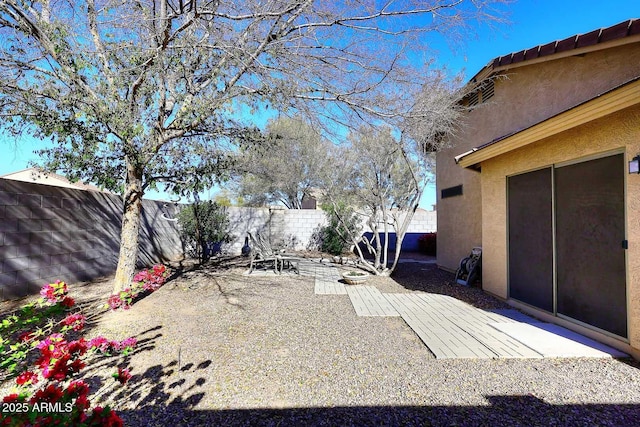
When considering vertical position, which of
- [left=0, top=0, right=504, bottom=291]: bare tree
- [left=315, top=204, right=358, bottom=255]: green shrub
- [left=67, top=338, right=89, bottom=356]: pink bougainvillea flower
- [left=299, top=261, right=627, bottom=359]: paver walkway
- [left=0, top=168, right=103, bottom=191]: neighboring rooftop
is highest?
[left=0, top=0, right=504, bottom=291]: bare tree

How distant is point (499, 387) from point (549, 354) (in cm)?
102

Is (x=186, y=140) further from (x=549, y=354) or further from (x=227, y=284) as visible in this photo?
(x=549, y=354)

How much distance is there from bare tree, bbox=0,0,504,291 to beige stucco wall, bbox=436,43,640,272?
202 cm

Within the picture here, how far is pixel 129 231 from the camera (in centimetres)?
511

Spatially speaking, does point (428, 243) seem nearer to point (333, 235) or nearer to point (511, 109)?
point (333, 235)

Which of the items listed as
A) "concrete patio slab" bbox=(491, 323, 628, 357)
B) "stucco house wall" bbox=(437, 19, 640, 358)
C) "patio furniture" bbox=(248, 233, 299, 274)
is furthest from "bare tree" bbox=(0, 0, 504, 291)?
"patio furniture" bbox=(248, 233, 299, 274)

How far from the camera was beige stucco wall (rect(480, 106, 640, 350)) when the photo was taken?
3096 millimetres

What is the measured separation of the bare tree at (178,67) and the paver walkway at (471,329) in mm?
3002

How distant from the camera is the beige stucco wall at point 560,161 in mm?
3096

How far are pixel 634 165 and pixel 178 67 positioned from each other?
541 centimetres

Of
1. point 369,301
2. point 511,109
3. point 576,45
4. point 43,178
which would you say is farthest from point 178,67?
point 43,178

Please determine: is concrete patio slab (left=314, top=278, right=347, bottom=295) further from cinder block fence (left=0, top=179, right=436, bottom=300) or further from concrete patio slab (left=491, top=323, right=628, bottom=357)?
cinder block fence (left=0, top=179, right=436, bottom=300)

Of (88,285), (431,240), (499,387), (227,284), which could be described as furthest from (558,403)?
(431,240)

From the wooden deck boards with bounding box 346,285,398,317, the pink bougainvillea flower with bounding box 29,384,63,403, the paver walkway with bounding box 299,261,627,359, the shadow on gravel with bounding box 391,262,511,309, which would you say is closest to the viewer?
the pink bougainvillea flower with bounding box 29,384,63,403
